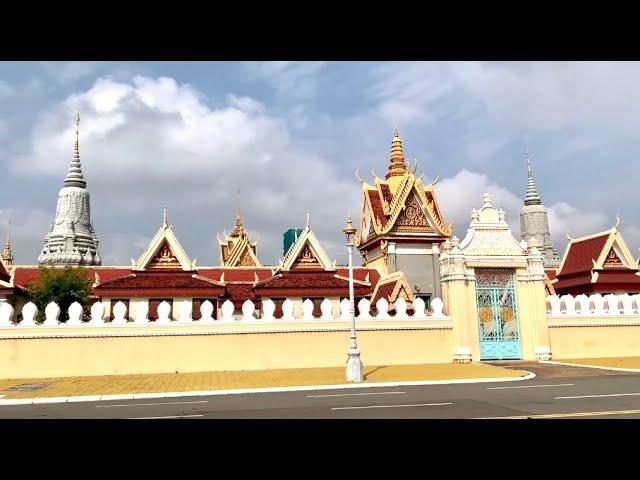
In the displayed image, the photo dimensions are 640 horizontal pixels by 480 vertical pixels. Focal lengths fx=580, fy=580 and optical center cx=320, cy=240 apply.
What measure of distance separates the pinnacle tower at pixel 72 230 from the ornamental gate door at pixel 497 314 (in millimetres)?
34217

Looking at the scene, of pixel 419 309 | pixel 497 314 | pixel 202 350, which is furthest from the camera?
pixel 497 314

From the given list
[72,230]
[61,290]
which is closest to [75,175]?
[72,230]

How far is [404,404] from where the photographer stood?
11578 millimetres

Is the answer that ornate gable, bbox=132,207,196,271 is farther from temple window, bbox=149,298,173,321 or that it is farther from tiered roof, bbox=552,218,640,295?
tiered roof, bbox=552,218,640,295

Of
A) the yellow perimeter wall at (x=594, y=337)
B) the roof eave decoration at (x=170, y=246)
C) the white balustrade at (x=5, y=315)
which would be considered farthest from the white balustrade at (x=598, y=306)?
the white balustrade at (x=5, y=315)

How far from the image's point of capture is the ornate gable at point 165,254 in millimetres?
26453

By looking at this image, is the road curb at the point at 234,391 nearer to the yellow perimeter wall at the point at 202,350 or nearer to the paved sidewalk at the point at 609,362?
the paved sidewalk at the point at 609,362

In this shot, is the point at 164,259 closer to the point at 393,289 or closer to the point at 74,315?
the point at 74,315

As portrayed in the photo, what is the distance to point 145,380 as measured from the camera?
57.7ft

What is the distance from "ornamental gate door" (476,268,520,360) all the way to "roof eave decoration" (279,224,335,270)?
784 cm

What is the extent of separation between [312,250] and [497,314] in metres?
9.46
